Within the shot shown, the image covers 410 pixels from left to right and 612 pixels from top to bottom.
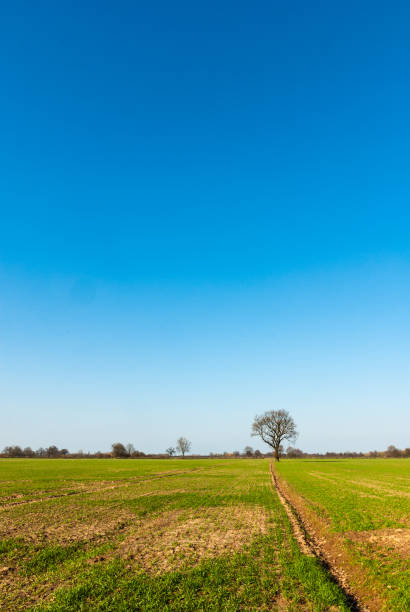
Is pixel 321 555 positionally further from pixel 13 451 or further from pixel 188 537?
pixel 13 451

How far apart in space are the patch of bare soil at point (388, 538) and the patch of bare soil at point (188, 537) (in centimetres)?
460

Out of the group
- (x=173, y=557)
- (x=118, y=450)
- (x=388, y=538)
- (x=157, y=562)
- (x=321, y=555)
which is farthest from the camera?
(x=118, y=450)

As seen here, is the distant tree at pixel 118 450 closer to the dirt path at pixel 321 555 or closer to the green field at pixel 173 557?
the green field at pixel 173 557

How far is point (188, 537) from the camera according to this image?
686 inches

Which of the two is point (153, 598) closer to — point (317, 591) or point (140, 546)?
point (317, 591)

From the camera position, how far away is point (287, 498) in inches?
1286

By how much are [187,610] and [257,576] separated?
3232mm

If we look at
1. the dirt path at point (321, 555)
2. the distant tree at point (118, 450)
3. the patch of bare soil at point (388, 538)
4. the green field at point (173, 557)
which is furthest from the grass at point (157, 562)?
the distant tree at point (118, 450)

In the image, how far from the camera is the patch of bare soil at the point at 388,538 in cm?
1546

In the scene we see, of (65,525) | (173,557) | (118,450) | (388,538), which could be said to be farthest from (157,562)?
(118,450)

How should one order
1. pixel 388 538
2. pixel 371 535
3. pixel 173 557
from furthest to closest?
pixel 371 535 → pixel 388 538 → pixel 173 557

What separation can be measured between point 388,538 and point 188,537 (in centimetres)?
936

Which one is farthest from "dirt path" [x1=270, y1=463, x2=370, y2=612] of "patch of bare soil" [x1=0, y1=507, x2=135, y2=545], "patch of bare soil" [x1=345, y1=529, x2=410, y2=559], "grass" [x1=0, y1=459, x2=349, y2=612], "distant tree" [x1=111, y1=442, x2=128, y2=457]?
"distant tree" [x1=111, y1=442, x2=128, y2=457]

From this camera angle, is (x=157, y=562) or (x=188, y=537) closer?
(x=157, y=562)
